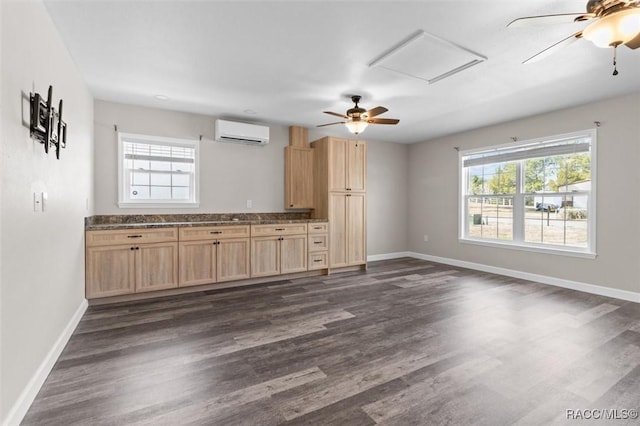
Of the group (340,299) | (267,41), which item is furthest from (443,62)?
(340,299)

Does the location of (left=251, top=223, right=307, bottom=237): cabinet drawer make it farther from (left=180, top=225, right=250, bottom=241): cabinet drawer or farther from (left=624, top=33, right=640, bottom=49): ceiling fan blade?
(left=624, top=33, right=640, bottom=49): ceiling fan blade

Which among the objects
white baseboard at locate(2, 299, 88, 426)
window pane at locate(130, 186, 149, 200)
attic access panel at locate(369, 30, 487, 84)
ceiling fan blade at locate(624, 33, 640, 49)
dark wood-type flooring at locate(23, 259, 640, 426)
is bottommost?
dark wood-type flooring at locate(23, 259, 640, 426)

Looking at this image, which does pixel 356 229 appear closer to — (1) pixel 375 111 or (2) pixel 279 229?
(2) pixel 279 229

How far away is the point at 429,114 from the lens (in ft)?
15.2

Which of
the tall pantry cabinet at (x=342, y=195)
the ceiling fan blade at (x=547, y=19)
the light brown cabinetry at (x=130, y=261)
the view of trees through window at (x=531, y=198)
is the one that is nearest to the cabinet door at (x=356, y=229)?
the tall pantry cabinet at (x=342, y=195)

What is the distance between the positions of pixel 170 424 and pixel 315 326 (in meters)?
1.51

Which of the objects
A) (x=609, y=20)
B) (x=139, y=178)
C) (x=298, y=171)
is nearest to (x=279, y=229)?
(x=298, y=171)

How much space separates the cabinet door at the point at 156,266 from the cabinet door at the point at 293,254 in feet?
4.86

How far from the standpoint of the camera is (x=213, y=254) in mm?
4156

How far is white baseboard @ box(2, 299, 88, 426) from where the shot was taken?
1.55 metres

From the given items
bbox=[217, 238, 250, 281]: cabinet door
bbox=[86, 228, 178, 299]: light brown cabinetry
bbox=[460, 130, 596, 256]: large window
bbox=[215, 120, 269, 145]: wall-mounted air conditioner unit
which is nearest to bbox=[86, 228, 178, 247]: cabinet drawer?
bbox=[86, 228, 178, 299]: light brown cabinetry

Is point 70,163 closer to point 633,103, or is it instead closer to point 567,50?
point 567,50

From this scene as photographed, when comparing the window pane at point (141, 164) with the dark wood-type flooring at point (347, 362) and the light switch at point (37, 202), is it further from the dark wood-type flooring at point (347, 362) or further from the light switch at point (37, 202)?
the light switch at point (37, 202)

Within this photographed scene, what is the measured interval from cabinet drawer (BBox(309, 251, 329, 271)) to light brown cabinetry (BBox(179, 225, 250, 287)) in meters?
1.04
